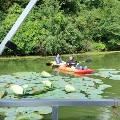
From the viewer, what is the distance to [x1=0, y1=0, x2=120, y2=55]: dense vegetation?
60.8 feet

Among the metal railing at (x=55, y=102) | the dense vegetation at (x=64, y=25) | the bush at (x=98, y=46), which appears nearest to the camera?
the metal railing at (x=55, y=102)

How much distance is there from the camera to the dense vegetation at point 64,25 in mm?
18547

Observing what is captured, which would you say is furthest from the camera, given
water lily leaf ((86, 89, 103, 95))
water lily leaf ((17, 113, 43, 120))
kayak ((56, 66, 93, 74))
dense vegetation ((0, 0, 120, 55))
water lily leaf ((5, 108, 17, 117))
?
dense vegetation ((0, 0, 120, 55))

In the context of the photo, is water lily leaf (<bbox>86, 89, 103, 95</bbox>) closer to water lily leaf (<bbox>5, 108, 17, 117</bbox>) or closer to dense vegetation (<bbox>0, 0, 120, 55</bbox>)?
water lily leaf (<bbox>5, 108, 17, 117</bbox>)

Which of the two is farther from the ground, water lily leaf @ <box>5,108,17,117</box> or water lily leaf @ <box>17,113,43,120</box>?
water lily leaf @ <box>5,108,17,117</box>

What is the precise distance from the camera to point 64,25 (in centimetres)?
1994

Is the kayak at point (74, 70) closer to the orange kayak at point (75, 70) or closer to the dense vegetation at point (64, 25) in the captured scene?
the orange kayak at point (75, 70)

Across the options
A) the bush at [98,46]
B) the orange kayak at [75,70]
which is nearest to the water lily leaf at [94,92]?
the orange kayak at [75,70]

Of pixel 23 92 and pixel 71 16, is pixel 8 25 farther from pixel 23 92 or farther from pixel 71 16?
pixel 23 92

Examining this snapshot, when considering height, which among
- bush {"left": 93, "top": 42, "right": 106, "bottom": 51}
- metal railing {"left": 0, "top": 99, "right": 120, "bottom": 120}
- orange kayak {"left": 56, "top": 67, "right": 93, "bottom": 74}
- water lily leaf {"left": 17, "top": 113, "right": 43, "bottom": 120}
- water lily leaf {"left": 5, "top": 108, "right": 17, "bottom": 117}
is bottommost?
water lily leaf {"left": 17, "top": 113, "right": 43, "bottom": 120}

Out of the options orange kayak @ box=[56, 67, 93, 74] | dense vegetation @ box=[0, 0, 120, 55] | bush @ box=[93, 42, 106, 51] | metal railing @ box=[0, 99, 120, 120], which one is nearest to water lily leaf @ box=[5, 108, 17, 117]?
metal railing @ box=[0, 99, 120, 120]

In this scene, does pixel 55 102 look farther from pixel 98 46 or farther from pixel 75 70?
pixel 98 46

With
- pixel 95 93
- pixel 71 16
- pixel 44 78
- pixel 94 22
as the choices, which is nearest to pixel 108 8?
pixel 94 22

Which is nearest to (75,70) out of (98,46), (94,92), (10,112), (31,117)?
(94,92)
